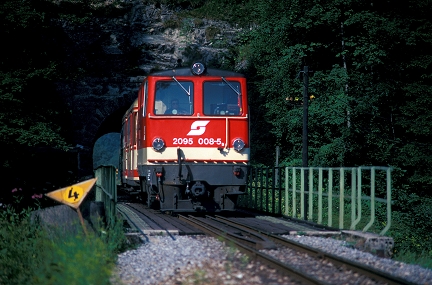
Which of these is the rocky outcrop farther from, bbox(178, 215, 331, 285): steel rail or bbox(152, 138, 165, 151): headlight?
bbox(178, 215, 331, 285): steel rail

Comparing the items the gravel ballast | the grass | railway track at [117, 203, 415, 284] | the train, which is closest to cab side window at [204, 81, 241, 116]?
the train

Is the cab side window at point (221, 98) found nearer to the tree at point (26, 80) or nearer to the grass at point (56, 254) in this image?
the grass at point (56, 254)

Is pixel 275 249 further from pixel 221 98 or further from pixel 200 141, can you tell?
pixel 221 98

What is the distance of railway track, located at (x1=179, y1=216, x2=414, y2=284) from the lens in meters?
6.99

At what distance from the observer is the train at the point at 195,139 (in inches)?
552

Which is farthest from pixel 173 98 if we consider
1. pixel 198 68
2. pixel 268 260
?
pixel 268 260

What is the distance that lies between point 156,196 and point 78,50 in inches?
686

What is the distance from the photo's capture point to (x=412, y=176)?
23.5 meters

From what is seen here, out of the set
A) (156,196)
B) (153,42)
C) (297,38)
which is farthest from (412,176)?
(153,42)

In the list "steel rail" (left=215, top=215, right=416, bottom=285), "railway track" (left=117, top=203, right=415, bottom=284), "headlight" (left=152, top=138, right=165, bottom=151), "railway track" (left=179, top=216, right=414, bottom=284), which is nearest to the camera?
"steel rail" (left=215, top=215, right=416, bottom=285)

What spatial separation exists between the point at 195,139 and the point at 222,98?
1.14 metres

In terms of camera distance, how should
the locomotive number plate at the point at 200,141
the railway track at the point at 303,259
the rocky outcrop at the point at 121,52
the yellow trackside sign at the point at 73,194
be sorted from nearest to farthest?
the railway track at the point at 303,259 < the yellow trackside sign at the point at 73,194 < the locomotive number plate at the point at 200,141 < the rocky outcrop at the point at 121,52

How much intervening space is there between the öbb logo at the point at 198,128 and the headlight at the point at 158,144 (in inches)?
25.2

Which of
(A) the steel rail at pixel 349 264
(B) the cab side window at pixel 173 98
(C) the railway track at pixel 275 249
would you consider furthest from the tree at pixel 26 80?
(A) the steel rail at pixel 349 264
